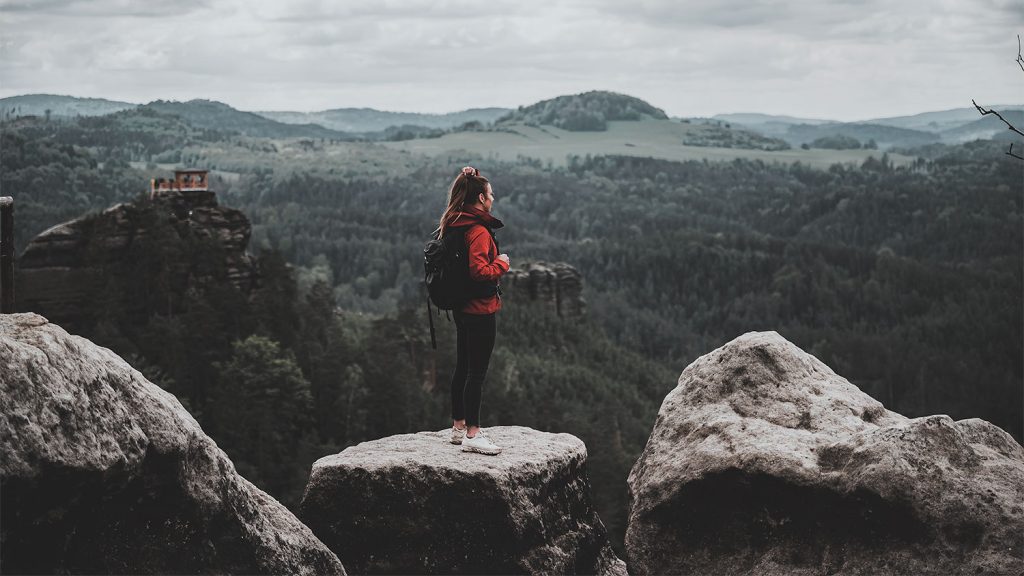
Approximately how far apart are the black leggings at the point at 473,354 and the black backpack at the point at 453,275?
0.33 meters

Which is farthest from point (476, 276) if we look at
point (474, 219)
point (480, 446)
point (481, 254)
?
point (480, 446)

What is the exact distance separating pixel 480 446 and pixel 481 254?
247 cm

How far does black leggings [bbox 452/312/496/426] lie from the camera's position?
1379 cm

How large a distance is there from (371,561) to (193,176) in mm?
87364

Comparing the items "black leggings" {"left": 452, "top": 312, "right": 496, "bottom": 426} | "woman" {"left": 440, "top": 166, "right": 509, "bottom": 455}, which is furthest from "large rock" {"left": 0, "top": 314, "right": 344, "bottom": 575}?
"black leggings" {"left": 452, "top": 312, "right": 496, "bottom": 426}

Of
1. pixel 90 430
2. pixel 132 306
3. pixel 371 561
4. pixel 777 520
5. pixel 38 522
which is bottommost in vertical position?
pixel 132 306

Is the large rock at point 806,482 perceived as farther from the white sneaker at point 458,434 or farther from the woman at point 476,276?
the white sneaker at point 458,434

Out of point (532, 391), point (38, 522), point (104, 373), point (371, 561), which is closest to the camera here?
point (38, 522)

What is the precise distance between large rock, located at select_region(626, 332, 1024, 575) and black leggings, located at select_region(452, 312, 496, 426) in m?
2.38

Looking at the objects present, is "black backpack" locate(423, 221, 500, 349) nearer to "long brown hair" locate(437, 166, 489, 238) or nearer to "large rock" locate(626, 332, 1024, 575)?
"long brown hair" locate(437, 166, 489, 238)

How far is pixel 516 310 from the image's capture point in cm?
18825

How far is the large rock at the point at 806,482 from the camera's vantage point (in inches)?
420

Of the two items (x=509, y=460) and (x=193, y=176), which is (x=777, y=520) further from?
(x=193, y=176)

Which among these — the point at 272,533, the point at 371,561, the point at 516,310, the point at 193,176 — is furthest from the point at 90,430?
the point at 516,310
